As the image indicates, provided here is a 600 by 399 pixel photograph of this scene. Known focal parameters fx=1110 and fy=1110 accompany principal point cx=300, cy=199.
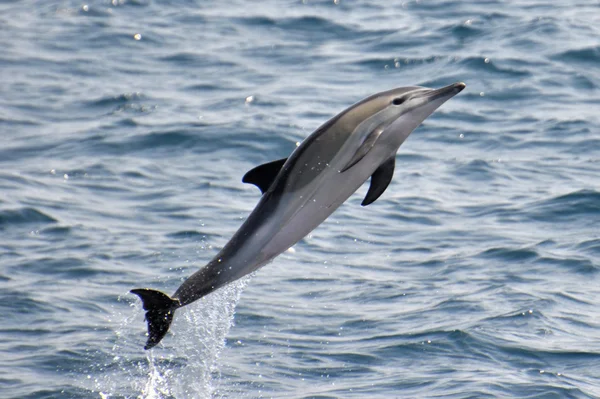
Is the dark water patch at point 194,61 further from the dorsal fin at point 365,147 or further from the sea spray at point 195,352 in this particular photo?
the dorsal fin at point 365,147

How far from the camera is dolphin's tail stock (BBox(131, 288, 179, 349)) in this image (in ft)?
18.3

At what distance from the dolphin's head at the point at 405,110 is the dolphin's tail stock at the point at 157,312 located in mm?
1394

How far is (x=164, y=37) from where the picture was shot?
2033 centimetres

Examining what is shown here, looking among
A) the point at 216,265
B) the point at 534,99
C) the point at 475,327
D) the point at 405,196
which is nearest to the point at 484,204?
the point at 405,196

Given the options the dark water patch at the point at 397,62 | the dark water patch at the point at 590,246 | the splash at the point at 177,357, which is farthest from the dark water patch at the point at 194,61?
the splash at the point at 177,357

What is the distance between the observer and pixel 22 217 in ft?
39.0

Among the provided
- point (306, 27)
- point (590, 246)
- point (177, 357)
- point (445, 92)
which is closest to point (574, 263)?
point (590, 246)

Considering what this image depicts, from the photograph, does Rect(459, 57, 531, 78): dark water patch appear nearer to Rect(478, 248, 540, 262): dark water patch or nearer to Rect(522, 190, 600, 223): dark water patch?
Rect(522, 190, 600, 223): dark water patch

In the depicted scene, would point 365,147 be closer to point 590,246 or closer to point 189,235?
point 590,246

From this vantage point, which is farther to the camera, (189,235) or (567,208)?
(567,208)

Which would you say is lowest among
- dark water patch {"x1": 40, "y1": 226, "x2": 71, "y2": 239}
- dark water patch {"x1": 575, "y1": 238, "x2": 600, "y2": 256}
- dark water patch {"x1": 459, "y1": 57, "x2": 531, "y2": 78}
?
dark water patch {"x1": 575, "y1": 238, "x2": 600, "y2": 256}

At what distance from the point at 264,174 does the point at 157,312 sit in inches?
35.4

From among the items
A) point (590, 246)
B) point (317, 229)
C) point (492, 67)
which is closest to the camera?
point (590, 246)

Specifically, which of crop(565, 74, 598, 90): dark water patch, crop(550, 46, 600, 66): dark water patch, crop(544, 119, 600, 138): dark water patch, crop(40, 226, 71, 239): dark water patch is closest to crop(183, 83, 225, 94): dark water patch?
crop(544, 119, 600, 138): dark water patch
